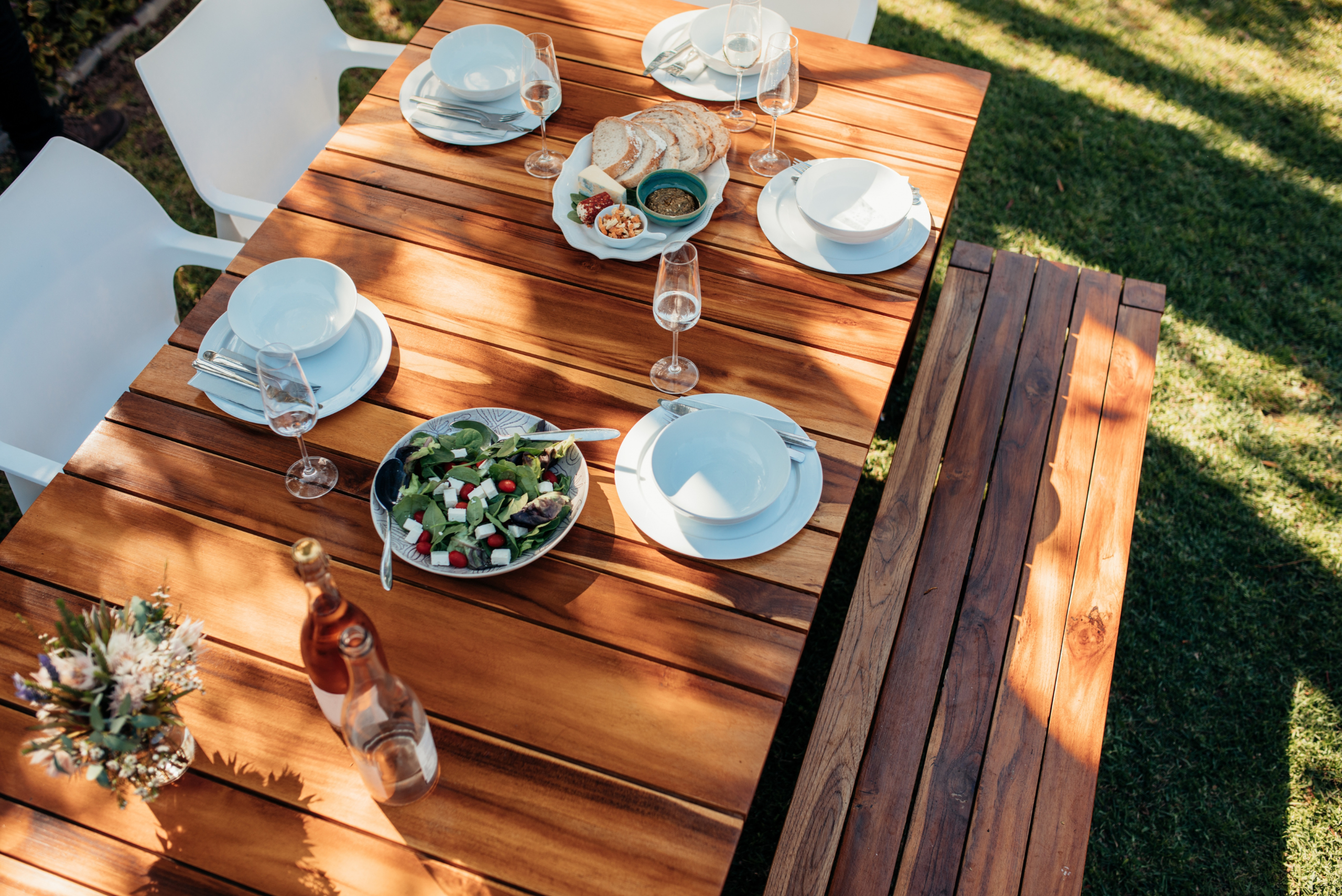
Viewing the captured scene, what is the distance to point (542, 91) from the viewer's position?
2006 mm

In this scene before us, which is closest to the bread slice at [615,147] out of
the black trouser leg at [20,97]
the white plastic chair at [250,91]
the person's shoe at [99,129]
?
the white plastic chair at [250,91]

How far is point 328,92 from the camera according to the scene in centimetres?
284

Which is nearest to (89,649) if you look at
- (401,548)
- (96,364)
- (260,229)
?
(401,548)

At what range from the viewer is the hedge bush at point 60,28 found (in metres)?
3.73

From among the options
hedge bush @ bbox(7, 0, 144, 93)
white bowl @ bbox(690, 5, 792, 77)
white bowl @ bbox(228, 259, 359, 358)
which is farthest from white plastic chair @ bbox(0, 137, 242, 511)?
hedge bush @ bbox(7, 0, 144, 93)

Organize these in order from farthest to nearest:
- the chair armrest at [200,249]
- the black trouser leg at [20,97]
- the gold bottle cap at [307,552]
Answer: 1. the black trouser leg at [20,97]
2. the chair armrest at [200,249]
3. the gold bottle cap at [307,552]

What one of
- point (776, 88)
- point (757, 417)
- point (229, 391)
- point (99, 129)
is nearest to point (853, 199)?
point (776, 88)

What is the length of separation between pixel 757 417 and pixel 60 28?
3939 mm

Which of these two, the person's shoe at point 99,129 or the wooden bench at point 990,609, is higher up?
the wooden bench at point 990,609

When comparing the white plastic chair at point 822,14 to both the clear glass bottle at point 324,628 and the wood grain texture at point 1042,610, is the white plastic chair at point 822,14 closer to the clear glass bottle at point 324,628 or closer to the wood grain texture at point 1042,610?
the wood grain texture at point 1042,610

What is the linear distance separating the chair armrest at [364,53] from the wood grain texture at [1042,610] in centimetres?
206

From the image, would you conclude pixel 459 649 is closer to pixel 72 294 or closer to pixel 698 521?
pixel 698 521

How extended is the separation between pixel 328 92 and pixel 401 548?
6.45 ft

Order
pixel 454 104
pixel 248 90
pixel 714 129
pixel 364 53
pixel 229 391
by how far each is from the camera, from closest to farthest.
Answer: pixel 229 391 → pixel 714 129 → pixel 454 104 → pixel 248 90 → pixel 364 53
